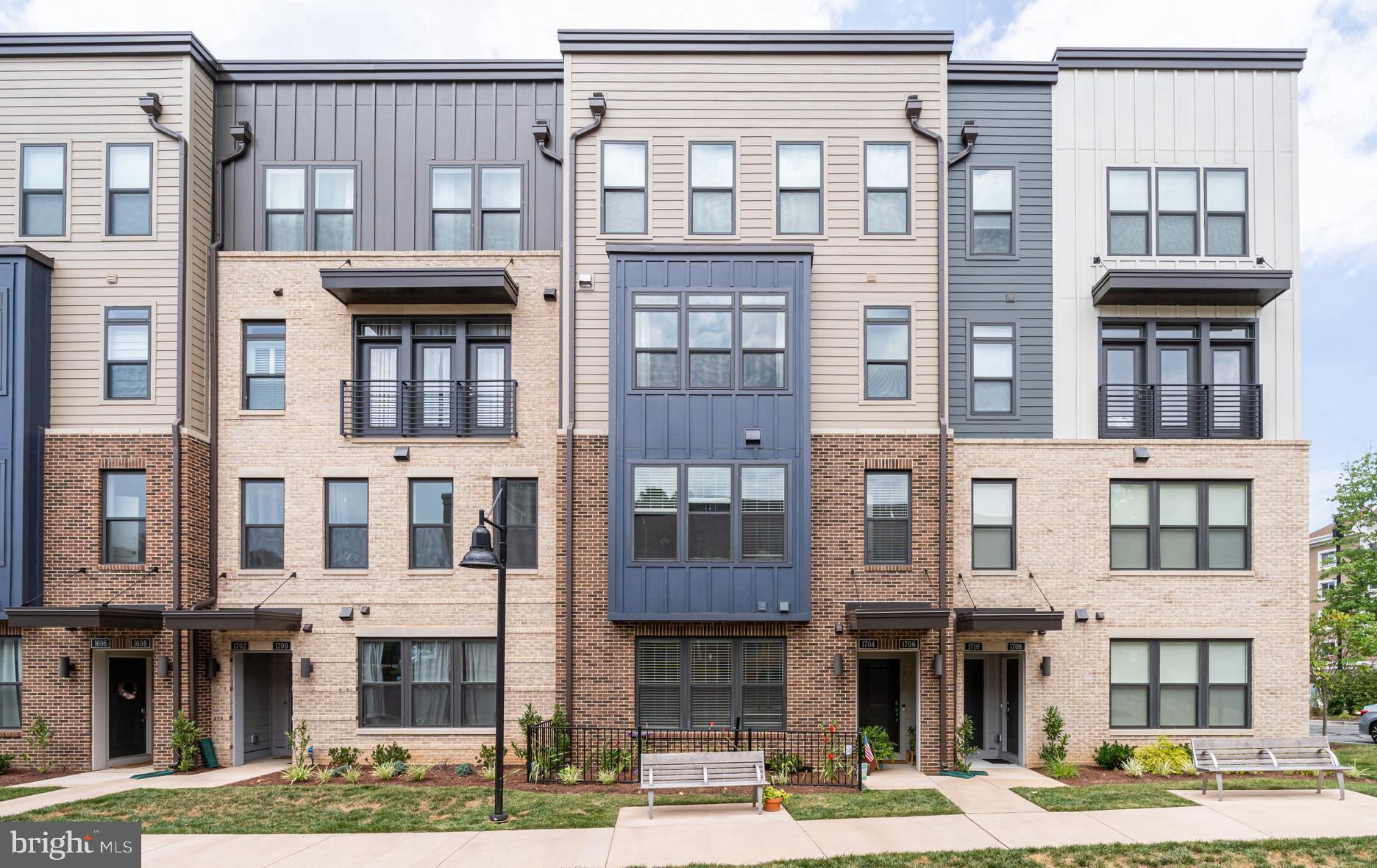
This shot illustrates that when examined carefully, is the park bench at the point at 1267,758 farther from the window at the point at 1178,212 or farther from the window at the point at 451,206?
the window at the point at 451,206

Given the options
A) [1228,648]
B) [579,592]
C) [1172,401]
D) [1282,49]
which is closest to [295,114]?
[579,592]

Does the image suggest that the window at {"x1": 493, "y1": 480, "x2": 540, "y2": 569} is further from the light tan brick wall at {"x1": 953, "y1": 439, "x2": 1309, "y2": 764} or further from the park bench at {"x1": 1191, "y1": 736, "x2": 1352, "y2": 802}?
the park bench at {"x1": 1191, "y1": 736, "x2": 1352, "y2": 802}

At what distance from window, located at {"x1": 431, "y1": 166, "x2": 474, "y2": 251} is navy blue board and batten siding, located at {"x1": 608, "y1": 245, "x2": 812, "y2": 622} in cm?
342

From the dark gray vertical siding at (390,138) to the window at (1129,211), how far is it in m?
10.8

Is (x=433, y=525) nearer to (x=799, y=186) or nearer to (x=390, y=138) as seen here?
(x=390, y=138)

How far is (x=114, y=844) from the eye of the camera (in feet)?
33.3

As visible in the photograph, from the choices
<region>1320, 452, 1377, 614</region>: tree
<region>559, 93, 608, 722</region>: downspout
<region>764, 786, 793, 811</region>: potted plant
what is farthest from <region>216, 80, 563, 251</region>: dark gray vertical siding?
<region>1320, 452, 1377, 614</region>: tree

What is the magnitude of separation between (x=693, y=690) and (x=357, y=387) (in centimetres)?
840

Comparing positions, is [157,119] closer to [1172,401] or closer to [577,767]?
[577,767]

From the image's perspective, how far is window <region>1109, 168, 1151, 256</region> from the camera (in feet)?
53.0

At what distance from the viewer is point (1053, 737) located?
15.1 meters

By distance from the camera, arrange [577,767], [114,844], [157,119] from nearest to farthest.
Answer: [114,844] < [577,767] < [157,119]

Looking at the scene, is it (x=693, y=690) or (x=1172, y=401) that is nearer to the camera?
(x=693, y=690)

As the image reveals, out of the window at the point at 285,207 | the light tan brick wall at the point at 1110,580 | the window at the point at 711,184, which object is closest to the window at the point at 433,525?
the window at the point at 285,207
